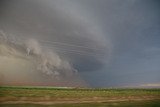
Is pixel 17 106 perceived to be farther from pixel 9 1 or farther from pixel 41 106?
pixel 9 1

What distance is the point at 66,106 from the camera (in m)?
16.6

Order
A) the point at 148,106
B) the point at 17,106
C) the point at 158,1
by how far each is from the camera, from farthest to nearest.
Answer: the point at 158,1, the point at 148,106, the point at 17,106

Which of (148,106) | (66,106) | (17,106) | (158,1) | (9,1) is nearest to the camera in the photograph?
(17,106)

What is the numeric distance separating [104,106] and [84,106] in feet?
5.40

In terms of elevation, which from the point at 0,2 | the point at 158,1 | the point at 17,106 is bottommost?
the point at 17,106

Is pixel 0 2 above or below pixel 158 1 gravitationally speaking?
below

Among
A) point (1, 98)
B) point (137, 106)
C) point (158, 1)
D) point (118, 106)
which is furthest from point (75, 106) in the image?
point (158, 1)

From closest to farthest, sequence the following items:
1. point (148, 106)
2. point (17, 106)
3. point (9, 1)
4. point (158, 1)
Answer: point (17, 106)
point (148, 106)
point (9, 1)
point (158, 1)

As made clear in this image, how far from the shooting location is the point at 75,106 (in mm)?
16594

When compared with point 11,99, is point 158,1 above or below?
above

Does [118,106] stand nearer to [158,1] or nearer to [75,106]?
[75,106]

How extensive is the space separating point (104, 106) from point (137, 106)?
287 centimetres

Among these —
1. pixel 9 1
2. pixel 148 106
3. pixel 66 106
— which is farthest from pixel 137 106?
pixel 9 1

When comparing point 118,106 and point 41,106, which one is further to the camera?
point 118,106
